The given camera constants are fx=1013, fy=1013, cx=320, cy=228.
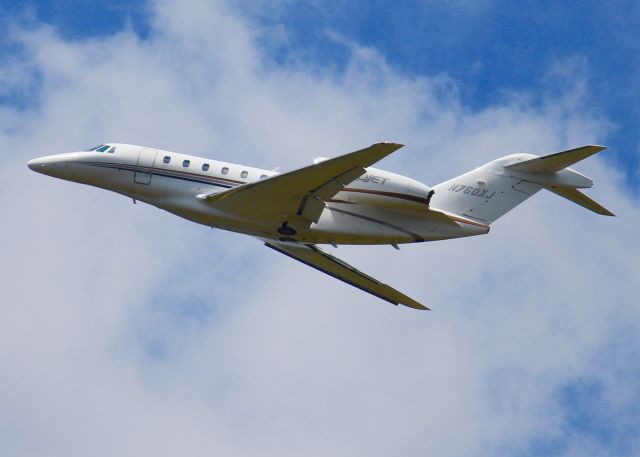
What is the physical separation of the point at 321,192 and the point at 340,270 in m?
5.62

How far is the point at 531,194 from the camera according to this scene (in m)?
28.8

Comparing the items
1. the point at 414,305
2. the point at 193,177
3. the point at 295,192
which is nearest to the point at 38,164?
the point at 193,177

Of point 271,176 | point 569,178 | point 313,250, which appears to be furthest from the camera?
point 313,250

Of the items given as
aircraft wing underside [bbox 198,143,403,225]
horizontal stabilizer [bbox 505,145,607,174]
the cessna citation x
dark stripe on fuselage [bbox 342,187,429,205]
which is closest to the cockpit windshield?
the cessna citation x

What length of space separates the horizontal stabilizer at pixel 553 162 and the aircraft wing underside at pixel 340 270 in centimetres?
538

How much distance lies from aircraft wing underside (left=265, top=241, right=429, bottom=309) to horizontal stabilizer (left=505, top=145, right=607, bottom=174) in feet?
17.6

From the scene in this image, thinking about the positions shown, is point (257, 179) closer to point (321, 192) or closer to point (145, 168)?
point (321, 192)

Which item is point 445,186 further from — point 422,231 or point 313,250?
point 313,250

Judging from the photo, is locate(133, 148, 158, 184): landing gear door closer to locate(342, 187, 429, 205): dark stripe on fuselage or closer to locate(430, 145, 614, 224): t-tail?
locate(342, 187, 429, 205): dark stripe on fuselage

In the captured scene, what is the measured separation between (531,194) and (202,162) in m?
9.33

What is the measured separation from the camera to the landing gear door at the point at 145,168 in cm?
2788

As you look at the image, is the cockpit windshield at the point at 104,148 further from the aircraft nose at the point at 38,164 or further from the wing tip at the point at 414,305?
the wing tip at the point at 414,305

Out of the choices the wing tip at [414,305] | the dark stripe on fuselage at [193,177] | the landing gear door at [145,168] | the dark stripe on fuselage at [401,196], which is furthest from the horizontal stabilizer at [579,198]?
the landing gear door at [145,168]

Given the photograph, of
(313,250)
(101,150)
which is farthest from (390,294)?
(101,150)
